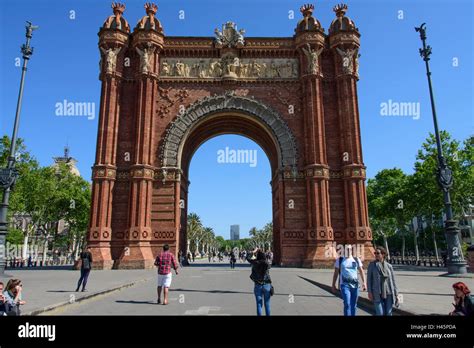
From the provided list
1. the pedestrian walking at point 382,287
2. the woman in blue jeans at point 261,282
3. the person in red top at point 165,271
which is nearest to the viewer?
the pedestrian walking at point 382,287

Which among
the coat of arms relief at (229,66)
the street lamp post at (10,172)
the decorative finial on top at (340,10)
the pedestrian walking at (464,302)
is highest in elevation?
the decorative finial on top at (340,10)

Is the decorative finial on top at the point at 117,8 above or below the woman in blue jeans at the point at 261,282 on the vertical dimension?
above

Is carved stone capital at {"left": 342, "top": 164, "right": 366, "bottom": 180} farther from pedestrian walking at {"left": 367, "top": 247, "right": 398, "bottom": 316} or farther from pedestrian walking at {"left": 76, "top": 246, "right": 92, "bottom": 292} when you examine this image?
pedestrian walking at {"left": 367, "top": 247, "right": 398, "bottom": 316}

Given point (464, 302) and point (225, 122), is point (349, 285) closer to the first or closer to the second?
point (464, 302)

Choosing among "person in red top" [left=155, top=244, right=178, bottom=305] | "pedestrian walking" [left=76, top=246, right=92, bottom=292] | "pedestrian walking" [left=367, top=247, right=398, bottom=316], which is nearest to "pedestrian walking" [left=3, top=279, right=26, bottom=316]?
"person in red top" [left=155, top=244, right=178, bottom=305]

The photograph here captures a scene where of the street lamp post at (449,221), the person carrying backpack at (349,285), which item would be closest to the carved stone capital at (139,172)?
the street lamp post at (449,221)

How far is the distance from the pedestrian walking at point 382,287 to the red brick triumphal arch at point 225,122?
19.5 m

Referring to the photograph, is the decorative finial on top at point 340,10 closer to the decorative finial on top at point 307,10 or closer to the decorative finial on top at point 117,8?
the decorative finial on top at point 307,10

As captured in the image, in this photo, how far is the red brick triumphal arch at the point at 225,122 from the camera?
89.6 ft

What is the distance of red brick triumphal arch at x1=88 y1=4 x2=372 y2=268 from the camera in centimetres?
2730

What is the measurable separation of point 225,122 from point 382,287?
27.3m
